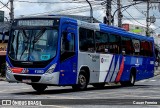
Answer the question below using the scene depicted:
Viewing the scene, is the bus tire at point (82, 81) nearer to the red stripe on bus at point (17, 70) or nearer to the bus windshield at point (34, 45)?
the bus windshield at point (34, 45)

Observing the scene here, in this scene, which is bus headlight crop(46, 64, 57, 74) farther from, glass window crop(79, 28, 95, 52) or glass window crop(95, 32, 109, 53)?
glass window crop(95, 32, 109, 53)

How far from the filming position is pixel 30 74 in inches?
739

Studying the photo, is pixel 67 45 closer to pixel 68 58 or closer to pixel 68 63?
pixel 68 58

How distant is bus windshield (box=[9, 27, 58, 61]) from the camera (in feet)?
62.0

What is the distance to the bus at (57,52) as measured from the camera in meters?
18.9

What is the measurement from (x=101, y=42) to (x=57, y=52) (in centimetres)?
456

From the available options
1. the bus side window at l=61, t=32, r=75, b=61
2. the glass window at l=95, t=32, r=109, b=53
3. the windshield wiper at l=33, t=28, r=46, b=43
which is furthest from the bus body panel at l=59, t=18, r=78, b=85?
the glass window at l=95, t=32, r=109, b=53

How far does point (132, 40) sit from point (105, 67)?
434 cm

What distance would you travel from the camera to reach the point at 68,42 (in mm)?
19703

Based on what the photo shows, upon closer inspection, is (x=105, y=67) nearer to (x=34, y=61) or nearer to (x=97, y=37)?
(x=97, y=37)

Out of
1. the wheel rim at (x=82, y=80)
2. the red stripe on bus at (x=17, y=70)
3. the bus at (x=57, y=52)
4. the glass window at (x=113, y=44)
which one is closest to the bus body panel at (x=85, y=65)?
the bus at (x=57, y=52)

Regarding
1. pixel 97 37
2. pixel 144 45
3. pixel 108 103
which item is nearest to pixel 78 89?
pixel 97 37

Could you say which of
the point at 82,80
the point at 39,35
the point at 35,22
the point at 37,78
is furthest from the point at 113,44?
the point at 37,78

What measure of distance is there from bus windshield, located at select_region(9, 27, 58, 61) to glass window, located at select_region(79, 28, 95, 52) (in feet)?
6.47
